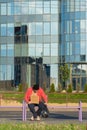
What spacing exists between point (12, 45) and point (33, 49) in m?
3.03

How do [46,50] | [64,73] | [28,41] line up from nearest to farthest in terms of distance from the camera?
[64,73], [46,50], [28,41]

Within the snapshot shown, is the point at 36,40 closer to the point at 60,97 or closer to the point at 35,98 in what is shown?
the point at 60,97

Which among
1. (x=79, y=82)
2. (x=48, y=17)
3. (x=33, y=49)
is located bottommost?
(x=79, y=82)

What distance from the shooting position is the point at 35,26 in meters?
64.7

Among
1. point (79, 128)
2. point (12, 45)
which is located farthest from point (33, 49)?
point (79, 128)

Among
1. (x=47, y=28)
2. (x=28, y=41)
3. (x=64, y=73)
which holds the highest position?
(x=47, y=28)

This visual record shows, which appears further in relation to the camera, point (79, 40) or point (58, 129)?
point (79, 40)

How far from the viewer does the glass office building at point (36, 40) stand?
206 ft

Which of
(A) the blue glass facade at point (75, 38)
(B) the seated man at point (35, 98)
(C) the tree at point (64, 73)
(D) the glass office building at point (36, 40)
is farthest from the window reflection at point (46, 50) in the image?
(B) the seated man at point (35, 98)

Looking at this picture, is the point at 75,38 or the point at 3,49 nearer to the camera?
the point at 75,38

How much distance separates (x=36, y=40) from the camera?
64375 mm

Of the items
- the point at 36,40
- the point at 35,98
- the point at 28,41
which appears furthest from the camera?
the point at 28,41

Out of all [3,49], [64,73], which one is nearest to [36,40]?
[3,49]

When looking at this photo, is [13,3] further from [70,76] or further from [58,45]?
[70,76]
